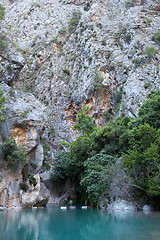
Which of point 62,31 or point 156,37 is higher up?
point 62,31

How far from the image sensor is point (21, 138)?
25953 mm

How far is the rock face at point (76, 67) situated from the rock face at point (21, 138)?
0.35ft

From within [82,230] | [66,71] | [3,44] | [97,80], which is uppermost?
[66,71]

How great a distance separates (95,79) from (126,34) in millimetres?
11814

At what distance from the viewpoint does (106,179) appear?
2289cm

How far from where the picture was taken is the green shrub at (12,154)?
23703 millimetres

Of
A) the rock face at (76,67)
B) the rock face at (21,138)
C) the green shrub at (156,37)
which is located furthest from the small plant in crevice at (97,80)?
the rock face at (21,138)

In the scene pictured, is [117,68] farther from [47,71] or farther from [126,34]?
[47,71]

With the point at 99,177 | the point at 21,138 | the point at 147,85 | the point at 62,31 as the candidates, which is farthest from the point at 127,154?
the point at 62,31

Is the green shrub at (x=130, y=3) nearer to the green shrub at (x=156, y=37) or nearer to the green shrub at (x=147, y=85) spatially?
the green shrub at (x=156, y=37)

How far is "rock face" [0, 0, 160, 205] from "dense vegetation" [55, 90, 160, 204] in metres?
6.28

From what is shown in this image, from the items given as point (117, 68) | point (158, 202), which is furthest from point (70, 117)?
point (158, 202)

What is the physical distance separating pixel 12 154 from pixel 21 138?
243 cm

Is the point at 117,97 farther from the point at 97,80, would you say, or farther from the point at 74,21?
the point at 74,21
